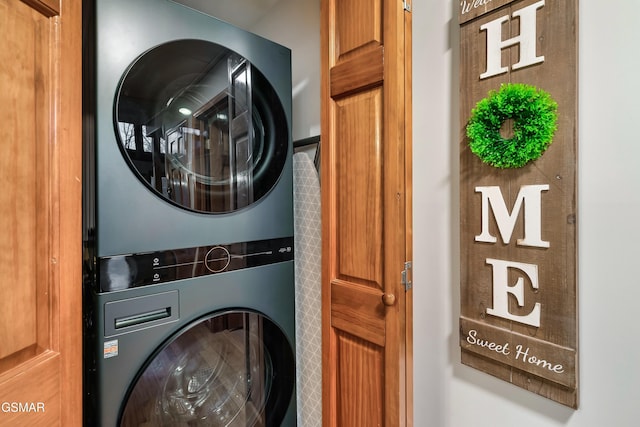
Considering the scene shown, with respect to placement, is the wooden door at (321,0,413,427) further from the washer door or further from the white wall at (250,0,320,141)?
the white wall at (250,0,320,141)

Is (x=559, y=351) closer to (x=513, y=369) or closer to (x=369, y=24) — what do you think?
(x=513, y=369)

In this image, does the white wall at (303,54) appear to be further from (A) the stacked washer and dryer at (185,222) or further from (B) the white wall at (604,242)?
(B) the white wall at (604,242)

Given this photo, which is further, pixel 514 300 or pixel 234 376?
pixel 234 376

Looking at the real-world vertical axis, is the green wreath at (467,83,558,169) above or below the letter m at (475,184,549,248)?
above

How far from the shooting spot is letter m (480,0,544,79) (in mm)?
750

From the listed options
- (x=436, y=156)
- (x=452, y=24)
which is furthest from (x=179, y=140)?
(x=452, y=24)

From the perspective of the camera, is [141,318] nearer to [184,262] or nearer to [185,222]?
[184,262]

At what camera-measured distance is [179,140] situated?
93 cm

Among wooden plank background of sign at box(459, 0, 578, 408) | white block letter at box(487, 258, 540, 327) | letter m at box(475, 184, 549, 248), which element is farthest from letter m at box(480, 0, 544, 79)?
white block letter at box(487, 258, 540, 327)

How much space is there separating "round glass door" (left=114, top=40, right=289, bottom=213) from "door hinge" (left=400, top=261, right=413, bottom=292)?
0.58m

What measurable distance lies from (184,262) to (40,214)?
38 cm

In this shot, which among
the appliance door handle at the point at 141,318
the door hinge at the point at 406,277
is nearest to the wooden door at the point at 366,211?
the door hinge at the point at 406,277

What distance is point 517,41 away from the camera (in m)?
0.78

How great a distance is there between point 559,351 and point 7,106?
1.33 m
